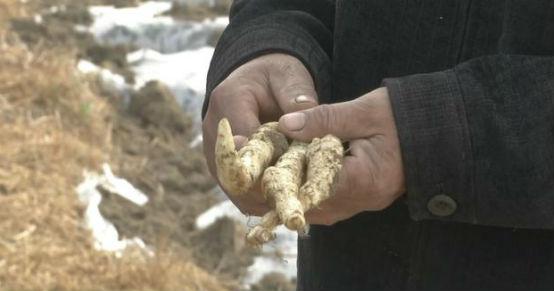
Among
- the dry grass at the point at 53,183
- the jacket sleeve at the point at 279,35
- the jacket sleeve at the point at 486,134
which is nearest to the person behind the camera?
the jacket sleeve at the point at 486,134

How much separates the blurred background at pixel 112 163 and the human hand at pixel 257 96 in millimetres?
1804

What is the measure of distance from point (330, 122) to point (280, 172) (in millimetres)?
119

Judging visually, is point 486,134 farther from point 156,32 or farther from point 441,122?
point 156,32

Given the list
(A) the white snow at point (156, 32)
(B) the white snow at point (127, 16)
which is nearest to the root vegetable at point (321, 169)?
(A) the white snow at point (156, 32)

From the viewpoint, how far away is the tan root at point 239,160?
38.8 inches

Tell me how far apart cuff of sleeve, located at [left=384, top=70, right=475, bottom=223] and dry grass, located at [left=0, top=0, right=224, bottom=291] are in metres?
2.02

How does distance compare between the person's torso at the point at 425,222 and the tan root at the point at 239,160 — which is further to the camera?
the person's torso at the point at 425,222

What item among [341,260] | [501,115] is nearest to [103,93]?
[341,260]

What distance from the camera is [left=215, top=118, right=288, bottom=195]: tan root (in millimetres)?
985

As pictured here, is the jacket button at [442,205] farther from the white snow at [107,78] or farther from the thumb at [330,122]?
the white snow at [107,78]

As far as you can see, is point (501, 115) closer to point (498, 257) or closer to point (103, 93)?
point (498, 257)

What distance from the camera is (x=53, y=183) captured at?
11.5 ft

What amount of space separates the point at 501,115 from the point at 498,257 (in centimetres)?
21

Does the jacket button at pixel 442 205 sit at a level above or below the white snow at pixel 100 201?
above
